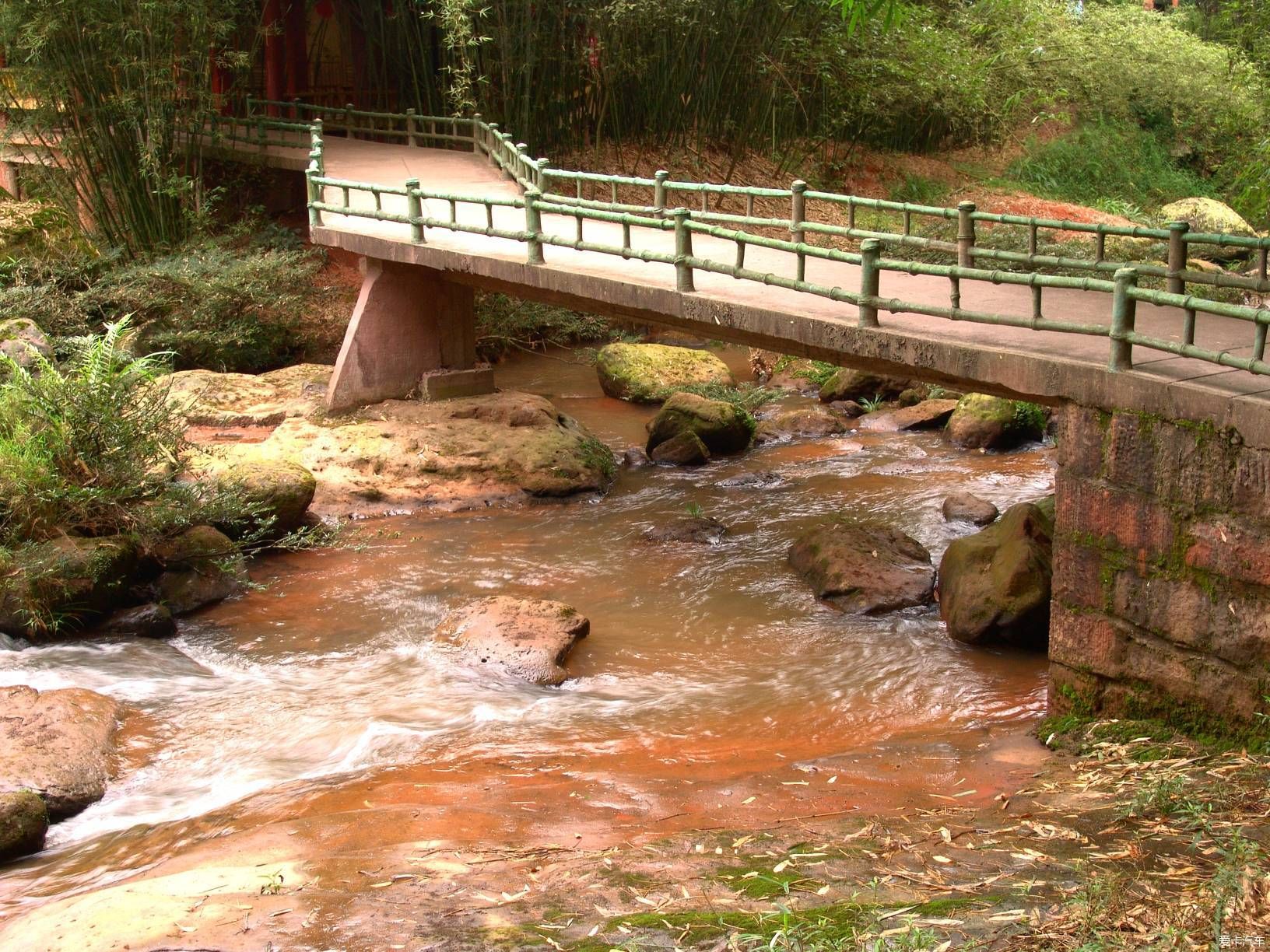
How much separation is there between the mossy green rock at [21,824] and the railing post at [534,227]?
5341 millimetres

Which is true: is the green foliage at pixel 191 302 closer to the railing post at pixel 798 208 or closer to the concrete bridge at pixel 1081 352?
the concrete bridge at pixel 1081 352

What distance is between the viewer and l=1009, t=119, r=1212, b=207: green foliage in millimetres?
23672

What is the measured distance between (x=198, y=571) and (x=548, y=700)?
10.0 feet

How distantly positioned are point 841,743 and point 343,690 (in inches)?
114

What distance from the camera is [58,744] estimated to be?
6352 millimetres

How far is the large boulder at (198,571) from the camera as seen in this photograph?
28.3 feet

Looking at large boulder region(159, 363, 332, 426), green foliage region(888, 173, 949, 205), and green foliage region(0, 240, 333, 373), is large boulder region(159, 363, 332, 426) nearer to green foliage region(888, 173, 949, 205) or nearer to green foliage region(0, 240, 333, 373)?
green foliage region(0, 240, 333, 373)

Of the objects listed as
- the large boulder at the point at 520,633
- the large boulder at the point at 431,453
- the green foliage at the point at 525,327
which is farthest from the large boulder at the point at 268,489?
the green foliage at the point at 525,327

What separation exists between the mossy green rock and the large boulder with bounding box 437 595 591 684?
2.61 metres

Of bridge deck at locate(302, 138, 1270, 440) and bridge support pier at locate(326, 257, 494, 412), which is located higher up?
bridge deck at locate(302, 138, 1270, 440)

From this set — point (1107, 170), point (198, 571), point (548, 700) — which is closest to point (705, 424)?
point (198, 571)

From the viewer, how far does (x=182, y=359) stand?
13.6 m

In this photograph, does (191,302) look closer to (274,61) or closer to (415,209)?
(415,209)

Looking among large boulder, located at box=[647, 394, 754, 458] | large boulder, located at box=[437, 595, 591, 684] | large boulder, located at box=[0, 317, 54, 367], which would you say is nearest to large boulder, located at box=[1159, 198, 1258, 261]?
large boulder, located at box=[647, 394, 754, 458]
